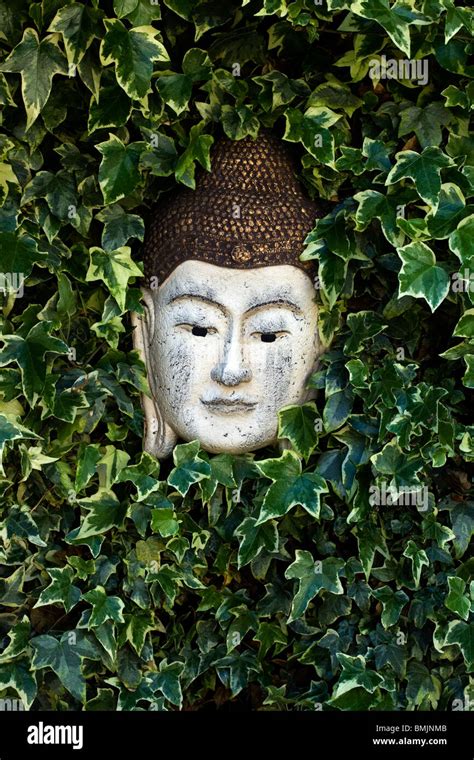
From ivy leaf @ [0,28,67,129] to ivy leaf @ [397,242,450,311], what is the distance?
0.80m

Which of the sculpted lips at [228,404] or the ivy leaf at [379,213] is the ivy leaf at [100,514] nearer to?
the sculpted lips at [228,404]

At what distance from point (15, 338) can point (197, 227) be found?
1.50 ft

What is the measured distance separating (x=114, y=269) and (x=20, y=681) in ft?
3.09

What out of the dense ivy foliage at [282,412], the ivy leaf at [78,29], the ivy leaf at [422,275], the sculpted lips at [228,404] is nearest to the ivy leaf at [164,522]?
the dense ivy foliage at [282,412]

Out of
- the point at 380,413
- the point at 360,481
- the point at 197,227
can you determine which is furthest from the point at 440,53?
the point at 360,481

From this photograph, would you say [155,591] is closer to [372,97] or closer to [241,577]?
[241,577]

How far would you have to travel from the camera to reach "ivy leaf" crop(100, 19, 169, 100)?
1.97 metres

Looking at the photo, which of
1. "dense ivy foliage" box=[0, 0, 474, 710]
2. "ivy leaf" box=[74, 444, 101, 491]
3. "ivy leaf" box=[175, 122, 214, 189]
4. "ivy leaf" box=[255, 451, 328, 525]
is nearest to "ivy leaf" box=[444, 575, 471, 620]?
"dense ivy foliage" box=[0, 0, 474, 710]

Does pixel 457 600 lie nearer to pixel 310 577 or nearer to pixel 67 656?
pixel 310 577

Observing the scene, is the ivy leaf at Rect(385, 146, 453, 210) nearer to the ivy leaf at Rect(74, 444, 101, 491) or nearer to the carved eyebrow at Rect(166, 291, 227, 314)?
the carved eyebrow at Rect(166, 291, 227, 314)

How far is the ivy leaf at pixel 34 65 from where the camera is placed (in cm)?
201

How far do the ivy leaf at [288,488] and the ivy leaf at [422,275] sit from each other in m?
0.46

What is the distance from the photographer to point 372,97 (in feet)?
7.11

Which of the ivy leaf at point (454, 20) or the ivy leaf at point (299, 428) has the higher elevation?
the ivy leaf at point (454, 20)
